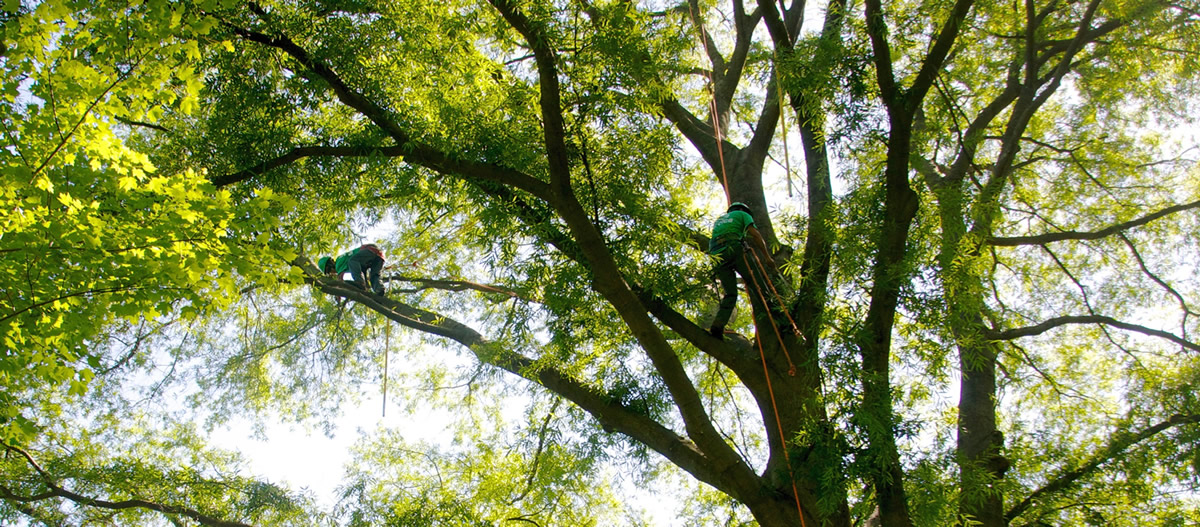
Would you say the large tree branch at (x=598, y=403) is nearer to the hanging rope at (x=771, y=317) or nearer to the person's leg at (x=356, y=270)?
the hanging rope at (x=771, y=317)

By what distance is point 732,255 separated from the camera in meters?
4.87

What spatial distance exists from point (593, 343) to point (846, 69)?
2.43 m

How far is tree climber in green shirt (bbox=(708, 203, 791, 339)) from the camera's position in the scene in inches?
192

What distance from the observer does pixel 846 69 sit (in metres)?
4.59

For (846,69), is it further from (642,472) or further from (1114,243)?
(1114,243)

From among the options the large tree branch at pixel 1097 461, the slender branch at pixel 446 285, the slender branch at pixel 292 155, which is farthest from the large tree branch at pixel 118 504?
the large tree branch at pixel 1097 461

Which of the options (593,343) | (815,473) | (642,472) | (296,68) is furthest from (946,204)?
(296,68)

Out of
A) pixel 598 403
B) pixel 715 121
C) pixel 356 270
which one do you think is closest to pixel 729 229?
pixel 715 121

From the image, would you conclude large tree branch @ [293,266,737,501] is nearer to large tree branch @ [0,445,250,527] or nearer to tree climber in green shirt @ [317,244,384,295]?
tree climber in green shirt @ [317,244,384,295]

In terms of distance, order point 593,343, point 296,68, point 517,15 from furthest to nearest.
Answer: point 593,343
point 296,68
point 517,15

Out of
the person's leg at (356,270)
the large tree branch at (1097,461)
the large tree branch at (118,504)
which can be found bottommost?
the large tree branch at (118,504)

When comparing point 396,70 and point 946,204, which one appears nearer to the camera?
point 946,204

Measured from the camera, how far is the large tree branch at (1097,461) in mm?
5379

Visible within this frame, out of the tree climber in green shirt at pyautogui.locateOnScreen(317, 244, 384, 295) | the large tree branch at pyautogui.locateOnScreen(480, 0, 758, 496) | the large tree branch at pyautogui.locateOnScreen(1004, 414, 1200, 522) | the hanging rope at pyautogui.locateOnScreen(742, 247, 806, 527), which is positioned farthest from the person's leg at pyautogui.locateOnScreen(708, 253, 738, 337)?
the tree climber in green shirt at pyautogui.locateOnScreen(317, 244, 384, 295)
